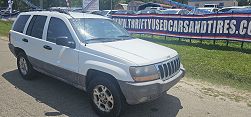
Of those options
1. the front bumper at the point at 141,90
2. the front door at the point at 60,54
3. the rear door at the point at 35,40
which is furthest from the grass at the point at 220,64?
the rear door at the point at 35,40

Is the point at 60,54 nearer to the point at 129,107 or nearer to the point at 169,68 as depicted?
the point at 129,107

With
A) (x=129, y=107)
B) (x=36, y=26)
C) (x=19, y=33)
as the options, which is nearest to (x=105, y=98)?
(x=129, y=107)

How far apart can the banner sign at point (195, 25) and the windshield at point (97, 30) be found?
5.63 meters

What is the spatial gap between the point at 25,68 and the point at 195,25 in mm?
7219

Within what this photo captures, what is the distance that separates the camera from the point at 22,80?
21.4 feet

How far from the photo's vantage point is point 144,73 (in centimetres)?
411

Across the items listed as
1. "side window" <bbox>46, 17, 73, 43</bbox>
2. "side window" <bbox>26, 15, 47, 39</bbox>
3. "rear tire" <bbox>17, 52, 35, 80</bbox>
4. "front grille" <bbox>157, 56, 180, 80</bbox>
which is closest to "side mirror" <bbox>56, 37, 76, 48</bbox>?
"side window" <bbox>46, 17, 73, 43</bbox>

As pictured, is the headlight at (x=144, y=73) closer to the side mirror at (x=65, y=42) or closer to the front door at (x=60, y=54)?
the front door at (x=60, y=54)

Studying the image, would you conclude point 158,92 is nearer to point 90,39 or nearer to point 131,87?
point 131,87

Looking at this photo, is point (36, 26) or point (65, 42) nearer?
point (65, 42)

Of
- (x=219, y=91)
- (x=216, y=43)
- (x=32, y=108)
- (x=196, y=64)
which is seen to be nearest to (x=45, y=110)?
(x=32, y=108)

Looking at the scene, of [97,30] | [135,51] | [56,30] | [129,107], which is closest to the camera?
[135,51]

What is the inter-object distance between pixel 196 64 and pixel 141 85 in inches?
→ 171

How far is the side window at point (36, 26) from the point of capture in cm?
585
